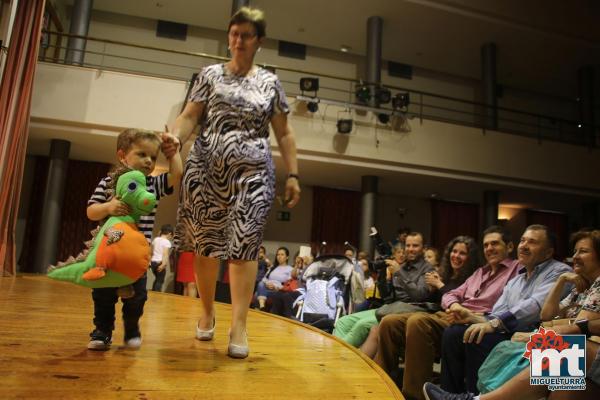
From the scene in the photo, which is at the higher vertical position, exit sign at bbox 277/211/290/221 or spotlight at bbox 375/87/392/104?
spotlight at bbox 375/87/392/104

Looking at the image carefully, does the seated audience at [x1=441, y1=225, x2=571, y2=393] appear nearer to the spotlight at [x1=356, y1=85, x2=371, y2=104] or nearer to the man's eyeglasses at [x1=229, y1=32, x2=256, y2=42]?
the man's eyeglasses at [x1=229, y1=32, x2=256, y2=42]

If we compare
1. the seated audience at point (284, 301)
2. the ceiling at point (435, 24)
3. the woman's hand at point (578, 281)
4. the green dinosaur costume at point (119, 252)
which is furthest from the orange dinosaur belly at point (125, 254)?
the ceiling at point (435, 24)

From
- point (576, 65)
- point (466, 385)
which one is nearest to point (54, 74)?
point (466, 385)

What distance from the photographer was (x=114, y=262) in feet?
4.75

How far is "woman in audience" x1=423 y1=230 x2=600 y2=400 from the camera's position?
168cm

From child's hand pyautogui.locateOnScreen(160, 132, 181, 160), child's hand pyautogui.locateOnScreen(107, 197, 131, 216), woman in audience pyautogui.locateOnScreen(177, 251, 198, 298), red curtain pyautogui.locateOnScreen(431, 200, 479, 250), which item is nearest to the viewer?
child's hand pyautogui.locateOnScreen(107, 197, 131, 216)

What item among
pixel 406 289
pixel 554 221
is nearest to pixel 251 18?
pixel 406 289

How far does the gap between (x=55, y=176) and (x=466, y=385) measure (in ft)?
23.7

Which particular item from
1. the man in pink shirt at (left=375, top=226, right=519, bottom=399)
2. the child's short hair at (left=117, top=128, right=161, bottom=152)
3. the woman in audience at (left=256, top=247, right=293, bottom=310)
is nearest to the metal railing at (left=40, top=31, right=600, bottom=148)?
the woman in audience at (left=256, top=247, right=293, bottom=310)

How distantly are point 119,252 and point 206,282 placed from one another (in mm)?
492

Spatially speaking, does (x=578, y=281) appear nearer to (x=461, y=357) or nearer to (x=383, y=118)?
(x=461, y=357)

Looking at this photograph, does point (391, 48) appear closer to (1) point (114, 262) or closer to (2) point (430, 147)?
(2) point (430, 147)

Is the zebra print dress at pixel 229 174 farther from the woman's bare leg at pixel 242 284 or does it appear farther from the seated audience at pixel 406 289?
the seated audience at pixel 406 289

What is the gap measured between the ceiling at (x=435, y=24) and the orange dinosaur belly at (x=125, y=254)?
27.7 ft
